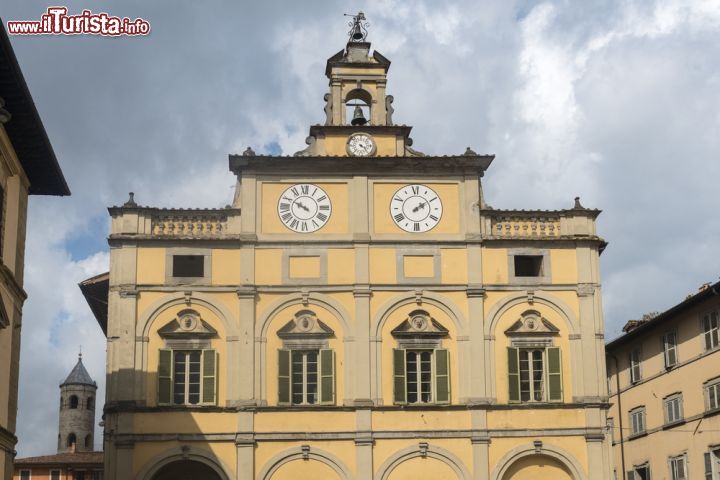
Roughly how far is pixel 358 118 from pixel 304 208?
12.2 ft

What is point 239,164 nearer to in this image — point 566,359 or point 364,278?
point 364,278

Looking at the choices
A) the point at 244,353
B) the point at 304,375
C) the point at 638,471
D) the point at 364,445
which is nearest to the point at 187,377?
the point at 244,353

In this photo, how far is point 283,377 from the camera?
34062mm

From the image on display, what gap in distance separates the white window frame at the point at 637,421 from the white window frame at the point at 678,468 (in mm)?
2912

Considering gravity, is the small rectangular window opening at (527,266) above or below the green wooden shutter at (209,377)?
above

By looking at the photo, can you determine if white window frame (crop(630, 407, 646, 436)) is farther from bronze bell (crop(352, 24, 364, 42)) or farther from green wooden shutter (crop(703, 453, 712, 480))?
bronze bell (crop(352, 24, 364, 42))

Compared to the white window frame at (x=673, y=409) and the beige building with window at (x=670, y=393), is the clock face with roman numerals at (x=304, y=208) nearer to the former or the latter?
the beige building with window at (x=670, y=393)

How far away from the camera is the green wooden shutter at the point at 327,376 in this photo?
111ft

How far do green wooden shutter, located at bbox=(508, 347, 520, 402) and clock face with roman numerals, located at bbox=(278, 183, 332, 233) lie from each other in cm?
690

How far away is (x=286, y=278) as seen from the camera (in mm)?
34875

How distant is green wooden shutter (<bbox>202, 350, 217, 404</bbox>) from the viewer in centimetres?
3366

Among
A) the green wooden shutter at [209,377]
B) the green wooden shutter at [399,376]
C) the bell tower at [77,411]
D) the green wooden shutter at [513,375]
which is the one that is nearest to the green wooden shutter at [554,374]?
the green wooden shutter at [513,375]

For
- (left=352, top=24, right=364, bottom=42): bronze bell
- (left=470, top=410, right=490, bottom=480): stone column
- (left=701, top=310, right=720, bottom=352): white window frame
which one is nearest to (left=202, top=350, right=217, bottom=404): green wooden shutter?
(left=470, top=410, right=490, bottom=480): stone column

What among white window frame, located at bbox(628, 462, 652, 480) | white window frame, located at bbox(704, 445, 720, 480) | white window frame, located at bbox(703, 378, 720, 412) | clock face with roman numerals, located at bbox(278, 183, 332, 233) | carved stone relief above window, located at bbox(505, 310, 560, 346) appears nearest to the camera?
carved stone relief above window, located at bbox(505, 310, 560, 346)
